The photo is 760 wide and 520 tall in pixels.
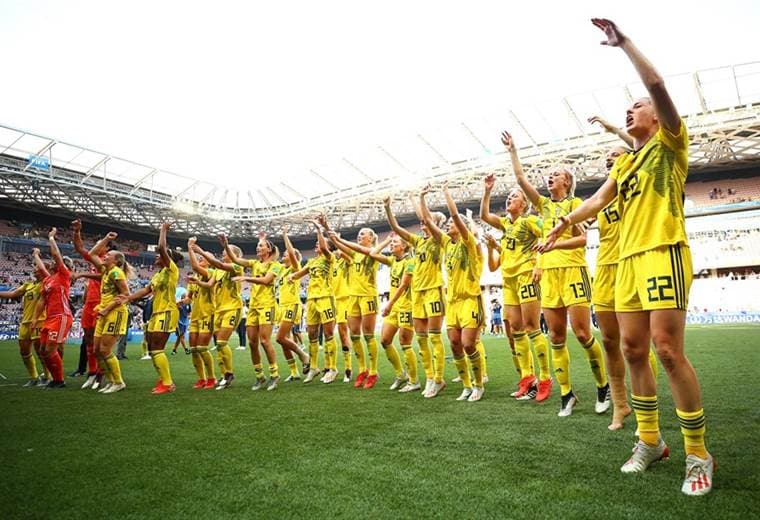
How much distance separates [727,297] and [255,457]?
3642 centimetres

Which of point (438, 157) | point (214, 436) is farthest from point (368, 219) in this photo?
point (214, 436)

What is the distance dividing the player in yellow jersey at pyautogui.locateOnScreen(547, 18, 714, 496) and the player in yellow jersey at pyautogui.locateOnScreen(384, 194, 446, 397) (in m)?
2.93

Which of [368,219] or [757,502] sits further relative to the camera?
[368,219]

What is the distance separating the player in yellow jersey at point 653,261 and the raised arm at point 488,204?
4.98ft

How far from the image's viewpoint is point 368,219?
141ft

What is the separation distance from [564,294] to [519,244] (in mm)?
1190

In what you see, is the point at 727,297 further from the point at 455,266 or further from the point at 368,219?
the point at 455,266

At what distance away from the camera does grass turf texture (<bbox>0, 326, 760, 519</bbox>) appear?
2201mm

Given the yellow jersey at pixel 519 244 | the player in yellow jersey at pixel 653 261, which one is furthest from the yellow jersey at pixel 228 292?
the player in yellow jersey at pixel 653 261

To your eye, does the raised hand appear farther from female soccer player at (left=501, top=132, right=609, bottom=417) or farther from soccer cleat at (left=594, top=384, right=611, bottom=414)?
soccer cleat at (left=594, top=384, right=611, bottom=414)

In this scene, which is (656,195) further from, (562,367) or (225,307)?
(225,307)

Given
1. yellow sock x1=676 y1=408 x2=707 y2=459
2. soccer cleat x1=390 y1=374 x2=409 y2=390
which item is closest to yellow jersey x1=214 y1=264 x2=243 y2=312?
soccer cleat x1=390 y1=374 x2=409 y2=390

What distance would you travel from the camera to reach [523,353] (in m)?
5.32

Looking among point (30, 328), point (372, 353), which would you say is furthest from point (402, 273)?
point (30, 328)
